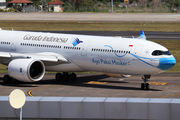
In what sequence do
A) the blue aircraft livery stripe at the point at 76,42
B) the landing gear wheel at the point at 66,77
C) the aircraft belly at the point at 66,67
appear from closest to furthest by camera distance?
the blue aircraft livery stripe at the point at 76,42 < the aircraft belly at the point at 66,67 < the landing gear wheel at the point at 66,77

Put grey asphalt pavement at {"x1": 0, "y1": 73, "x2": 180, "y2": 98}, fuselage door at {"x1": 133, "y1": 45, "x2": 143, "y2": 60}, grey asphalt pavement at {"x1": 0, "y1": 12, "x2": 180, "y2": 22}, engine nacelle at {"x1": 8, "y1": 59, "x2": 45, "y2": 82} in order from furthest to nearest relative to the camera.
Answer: grey asphalt pavement at {"x1": 0, "y1": 12, "x2": 180, "y2": 22}, engine nacelle at {"x1": 8, "y1": 59, "x2": 45, "y2": 82}, fuselage door at {"x1": 133, "y1": 45, "x2": 143, "y2": 60}, grey asphalt pavement at {"x1": 0, "y1": 73, "x2": 180, "y2": 98}

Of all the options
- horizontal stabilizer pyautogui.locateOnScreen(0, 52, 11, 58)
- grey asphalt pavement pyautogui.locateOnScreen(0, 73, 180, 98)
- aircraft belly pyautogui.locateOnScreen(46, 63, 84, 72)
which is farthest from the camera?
horizontal stabilizer pyautogui.locateOnScreen(0, 52, 11, 58)

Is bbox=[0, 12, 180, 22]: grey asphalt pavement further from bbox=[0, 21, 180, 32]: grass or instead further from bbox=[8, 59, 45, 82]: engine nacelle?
bbox=[8, 59, 45, 82]: engine nacelle

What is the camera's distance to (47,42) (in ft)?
125

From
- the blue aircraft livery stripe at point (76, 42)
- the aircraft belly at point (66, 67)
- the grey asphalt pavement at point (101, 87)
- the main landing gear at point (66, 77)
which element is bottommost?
the grey asphalt pavement at point (101, 87)

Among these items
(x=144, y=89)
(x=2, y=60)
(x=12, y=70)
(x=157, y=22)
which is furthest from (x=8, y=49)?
(x=157, y=22)

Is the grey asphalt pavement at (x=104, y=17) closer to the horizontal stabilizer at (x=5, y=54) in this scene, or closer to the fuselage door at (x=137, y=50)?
the horizontal stabilizer at (x=5, y=54)

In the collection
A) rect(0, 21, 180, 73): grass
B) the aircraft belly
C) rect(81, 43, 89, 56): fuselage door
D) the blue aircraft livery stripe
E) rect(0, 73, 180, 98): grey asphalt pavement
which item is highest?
the blue aircraft livery stripe

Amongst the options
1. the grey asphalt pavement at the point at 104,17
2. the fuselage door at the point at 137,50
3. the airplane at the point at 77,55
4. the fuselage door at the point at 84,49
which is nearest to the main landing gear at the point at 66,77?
the airplane at the point at 77,55

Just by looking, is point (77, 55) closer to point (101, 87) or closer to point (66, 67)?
point (66, 67)

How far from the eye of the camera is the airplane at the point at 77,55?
3300 cm

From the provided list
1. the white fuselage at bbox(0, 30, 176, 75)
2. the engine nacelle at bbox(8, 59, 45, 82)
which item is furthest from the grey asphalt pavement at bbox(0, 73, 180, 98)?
the white fuselage at bbox(0, 30, 176, 75)

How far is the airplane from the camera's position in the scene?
33000mm

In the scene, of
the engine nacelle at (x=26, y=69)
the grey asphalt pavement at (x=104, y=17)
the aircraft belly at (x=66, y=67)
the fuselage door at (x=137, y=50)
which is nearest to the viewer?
the fuselage door at (x=137, y=50)
